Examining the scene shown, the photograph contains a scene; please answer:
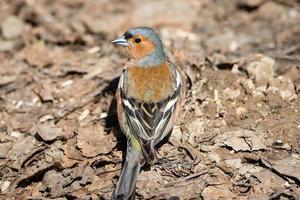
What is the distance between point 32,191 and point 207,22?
499 cm

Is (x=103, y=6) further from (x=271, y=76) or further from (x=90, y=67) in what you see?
(x=271, y=76)

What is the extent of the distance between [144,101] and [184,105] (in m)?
0.84

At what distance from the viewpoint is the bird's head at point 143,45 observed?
24.4ft

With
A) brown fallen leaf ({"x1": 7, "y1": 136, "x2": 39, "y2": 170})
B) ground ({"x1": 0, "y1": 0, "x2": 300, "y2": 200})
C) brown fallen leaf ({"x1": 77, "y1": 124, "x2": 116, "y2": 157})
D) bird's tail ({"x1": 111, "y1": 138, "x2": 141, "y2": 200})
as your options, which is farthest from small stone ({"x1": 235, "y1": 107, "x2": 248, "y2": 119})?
brown fallen leaf ({"x1": 7, "y1": 136, "x2": 39, "y2": 170})

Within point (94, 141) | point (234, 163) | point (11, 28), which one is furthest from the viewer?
point (11, 28)

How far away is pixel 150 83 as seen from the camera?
6875mm

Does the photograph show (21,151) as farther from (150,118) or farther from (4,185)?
(150,118)

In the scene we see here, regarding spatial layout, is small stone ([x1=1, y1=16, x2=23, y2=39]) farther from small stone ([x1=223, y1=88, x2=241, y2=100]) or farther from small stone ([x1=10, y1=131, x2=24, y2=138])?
small stone ([x1=223, y1=88, x2=241, y2=100])

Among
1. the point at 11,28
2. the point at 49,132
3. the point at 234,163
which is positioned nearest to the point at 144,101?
the point at 234,163

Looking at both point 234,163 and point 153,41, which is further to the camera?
point 153,41

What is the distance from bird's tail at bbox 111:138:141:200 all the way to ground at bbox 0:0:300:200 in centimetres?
22

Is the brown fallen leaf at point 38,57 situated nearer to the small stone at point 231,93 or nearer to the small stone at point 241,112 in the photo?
the small stone at point 231,93

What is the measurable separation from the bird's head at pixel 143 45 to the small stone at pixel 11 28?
3.07 metres

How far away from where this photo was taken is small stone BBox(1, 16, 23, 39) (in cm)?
989
